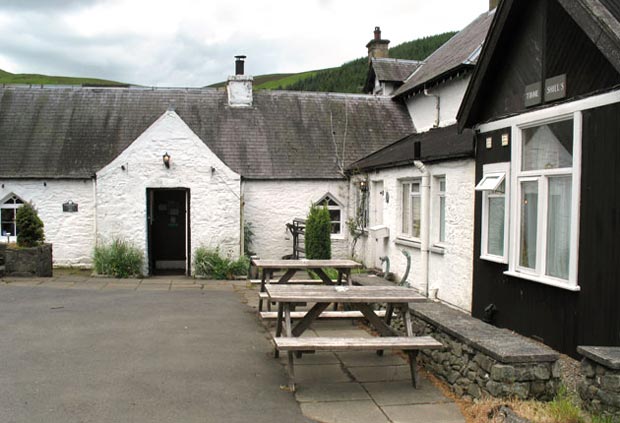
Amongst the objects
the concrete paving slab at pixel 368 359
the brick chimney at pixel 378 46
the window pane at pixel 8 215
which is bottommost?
the concrete paving slab at pixel 368 359

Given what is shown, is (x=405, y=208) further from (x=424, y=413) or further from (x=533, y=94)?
(x=424, y=413)

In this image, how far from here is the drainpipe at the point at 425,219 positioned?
466 inches

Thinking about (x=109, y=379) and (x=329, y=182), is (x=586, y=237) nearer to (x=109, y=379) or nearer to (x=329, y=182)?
(x=109, y=379)

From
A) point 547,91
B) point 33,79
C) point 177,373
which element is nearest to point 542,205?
point 547,91

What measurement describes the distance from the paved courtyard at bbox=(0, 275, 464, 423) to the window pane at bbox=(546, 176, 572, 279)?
7.55 ft

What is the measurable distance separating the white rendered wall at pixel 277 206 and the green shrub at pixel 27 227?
5.68m

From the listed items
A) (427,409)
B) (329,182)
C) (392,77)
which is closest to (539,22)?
(427,409)

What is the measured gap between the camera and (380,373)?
7.07 meters

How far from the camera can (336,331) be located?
932 cm

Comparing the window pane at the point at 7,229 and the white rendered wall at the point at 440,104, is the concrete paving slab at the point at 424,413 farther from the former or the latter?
the window pane at the point at 7,229

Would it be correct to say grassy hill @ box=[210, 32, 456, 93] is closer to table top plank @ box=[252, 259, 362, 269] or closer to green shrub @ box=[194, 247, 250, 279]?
green shrub @ box=[194, 247, 250, 279]

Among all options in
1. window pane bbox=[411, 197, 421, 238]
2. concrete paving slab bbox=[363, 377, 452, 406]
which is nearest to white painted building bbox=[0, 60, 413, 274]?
window pane bbox=[411, 197, 421, 238]

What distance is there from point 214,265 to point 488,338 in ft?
33.4

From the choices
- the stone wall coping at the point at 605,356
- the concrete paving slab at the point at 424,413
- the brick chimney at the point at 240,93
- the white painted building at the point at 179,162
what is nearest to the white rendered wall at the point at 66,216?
the white painted building at the point at 179,162
